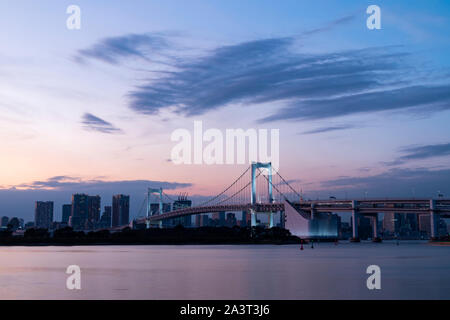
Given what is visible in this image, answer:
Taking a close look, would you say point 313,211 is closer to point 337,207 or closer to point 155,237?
point 337,207

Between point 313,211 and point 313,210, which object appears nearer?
point 313,211

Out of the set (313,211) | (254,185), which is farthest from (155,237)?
(313,211)

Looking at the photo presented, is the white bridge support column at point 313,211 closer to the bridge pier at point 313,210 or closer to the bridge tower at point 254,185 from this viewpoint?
the bridge pier at point 313,210

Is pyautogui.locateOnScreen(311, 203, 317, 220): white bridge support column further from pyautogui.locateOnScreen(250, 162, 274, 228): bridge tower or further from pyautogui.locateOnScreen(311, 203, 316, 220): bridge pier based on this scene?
pyautogui.locateOnScreen(250, 162, 274, 228): bridge tower

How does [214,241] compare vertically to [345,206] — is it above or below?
below

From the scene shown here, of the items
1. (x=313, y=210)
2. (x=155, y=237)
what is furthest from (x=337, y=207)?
(x=155, y=237)

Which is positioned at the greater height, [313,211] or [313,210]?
[313,210]
